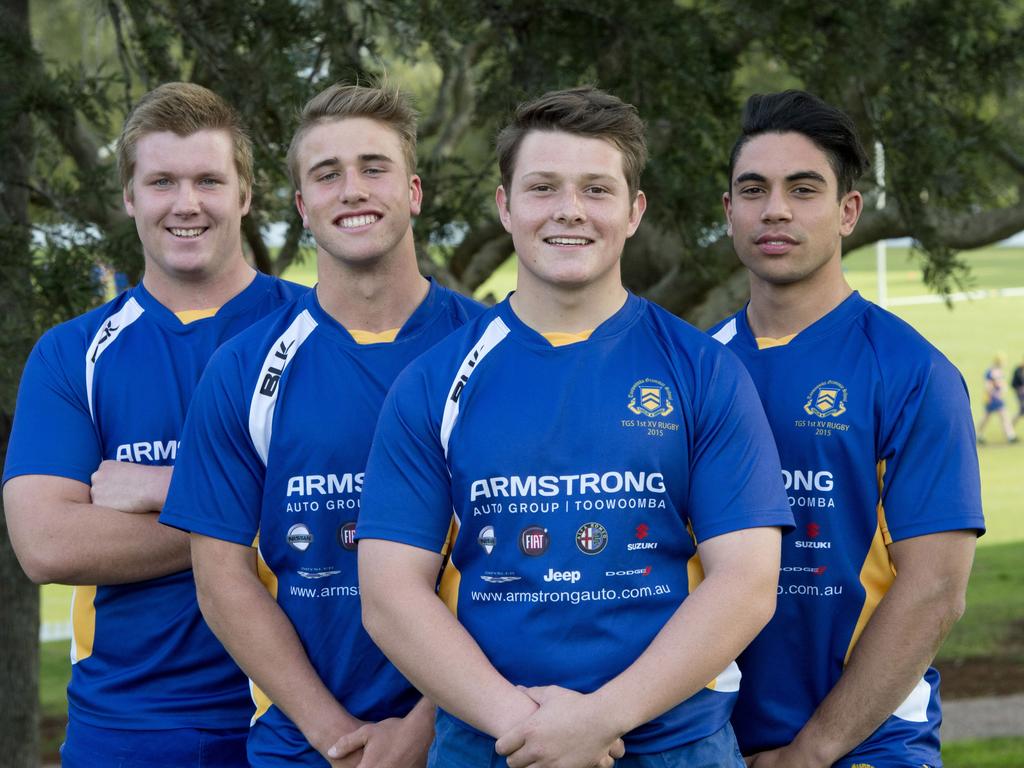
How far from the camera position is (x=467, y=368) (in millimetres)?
2994

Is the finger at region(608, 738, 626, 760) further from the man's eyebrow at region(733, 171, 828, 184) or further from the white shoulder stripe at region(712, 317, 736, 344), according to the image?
the man's eyebrow at region(733, 171, 828, 184)

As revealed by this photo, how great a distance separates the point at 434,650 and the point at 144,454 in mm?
1103

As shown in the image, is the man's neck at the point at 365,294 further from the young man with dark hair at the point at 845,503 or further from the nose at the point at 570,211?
the young man with dark hair at the point at 845,503

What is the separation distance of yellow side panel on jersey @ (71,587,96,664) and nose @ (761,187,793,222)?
1.91 m

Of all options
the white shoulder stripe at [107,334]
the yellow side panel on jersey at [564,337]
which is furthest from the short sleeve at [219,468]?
the yellow side panel on jersey at [564,337]

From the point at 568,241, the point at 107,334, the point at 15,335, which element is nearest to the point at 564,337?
the point at 568,241

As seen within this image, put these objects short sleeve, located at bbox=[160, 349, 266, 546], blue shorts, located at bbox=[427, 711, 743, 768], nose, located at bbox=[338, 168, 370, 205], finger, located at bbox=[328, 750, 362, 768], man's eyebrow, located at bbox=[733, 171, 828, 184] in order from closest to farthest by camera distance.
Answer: blue shorts, located at bbox=[427, 711, 743, 768] → finger, located at bbox=[328, 750, 362, 768] → short sleeve, located at bbox=[160, 349, 266, 546] → nose, located at bbox=[338, 168, 370, 205] → man's eyebrow, located at bbox=[733, 171, 828, 184]

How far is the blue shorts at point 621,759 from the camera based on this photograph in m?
2.83

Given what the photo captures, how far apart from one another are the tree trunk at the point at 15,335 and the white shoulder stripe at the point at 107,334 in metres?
0.67

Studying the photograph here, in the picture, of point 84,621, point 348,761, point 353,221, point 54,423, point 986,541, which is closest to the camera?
point 348,761

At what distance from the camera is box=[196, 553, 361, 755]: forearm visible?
3.10m

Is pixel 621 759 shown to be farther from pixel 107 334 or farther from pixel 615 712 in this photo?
pixel 107 334

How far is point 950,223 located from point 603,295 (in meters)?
3.38

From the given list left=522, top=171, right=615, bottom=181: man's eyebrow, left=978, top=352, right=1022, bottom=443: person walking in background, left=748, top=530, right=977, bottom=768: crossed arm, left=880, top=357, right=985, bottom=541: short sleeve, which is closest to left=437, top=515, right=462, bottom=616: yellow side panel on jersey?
left=522, top=171, right=615, bottom=181: man's eyebrow
